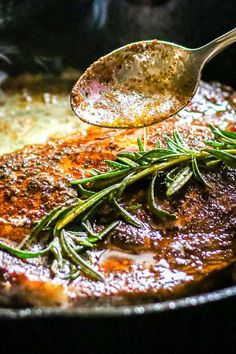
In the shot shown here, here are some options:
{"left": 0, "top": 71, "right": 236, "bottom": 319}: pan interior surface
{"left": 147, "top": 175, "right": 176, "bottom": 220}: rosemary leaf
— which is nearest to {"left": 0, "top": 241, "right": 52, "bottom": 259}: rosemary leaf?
{"left": 147, "top": 175, "right": 176, "bottom": 220}: rosemary leaf

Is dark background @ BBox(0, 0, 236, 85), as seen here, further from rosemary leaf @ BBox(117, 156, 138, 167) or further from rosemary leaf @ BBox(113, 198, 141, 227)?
rosemary leaf @ BBox(113, 198, 141, 227)

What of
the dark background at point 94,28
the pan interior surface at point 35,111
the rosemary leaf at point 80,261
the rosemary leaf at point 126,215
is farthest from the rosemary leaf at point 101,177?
the dark background at point 94,28

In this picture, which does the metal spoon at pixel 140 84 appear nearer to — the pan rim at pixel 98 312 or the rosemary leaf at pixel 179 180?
the rosemary leaf at pixel 179 180

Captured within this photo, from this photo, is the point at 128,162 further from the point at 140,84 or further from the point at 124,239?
the point at 140,84

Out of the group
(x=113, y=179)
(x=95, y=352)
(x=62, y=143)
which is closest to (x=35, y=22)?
(x=62, y=143)

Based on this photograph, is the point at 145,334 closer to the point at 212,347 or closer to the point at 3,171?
the point at 212,347
